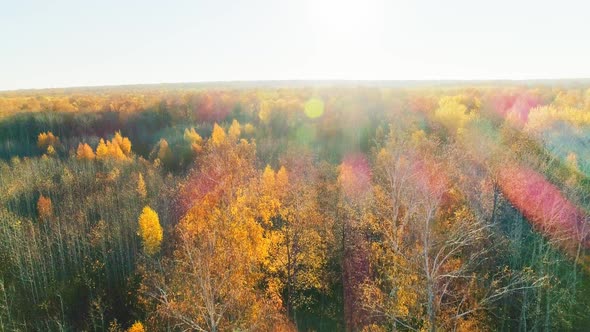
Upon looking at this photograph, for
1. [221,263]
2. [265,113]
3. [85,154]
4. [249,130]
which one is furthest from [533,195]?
[85,154]

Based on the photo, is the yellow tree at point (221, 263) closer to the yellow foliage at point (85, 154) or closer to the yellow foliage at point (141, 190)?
the yellow foliage at point (141, 190)

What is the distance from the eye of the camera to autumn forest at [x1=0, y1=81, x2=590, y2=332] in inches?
750

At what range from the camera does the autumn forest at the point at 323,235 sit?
19047 millimetres

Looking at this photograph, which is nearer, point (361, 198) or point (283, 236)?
point (283, 236)

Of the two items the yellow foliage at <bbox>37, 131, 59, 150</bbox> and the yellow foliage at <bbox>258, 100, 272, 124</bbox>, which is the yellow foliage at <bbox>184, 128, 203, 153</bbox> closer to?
the yellow foliage at <bbox>258, 100, 272, 124</bbox>

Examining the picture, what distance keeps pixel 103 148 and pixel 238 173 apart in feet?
191

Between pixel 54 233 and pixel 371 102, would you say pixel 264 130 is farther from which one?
pixel 54 233

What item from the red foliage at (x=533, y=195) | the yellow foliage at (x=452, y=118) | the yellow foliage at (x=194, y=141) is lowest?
the yellow foliage at (x=194, y=141)

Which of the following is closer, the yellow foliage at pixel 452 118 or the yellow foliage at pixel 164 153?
the yellow foliage at pixel 452 118

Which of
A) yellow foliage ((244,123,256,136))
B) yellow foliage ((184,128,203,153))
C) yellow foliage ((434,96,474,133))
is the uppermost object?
yellow foliage ((434,96,474,133))

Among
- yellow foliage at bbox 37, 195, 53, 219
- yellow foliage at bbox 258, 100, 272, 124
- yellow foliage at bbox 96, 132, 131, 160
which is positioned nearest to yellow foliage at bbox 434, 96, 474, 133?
yellow foliage at bbox 258, 100, 272, 124

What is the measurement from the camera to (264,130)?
89.9m

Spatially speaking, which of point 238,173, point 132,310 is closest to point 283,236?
point 238,173

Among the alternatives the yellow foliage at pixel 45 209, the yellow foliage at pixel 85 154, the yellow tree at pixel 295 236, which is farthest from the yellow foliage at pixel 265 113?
the yellow tree at pixel 295 236
